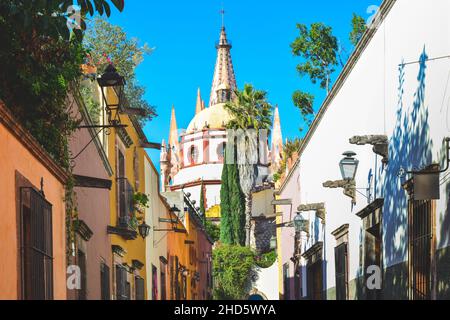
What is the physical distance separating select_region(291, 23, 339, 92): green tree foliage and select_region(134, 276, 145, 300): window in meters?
11.0

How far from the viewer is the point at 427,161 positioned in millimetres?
10758

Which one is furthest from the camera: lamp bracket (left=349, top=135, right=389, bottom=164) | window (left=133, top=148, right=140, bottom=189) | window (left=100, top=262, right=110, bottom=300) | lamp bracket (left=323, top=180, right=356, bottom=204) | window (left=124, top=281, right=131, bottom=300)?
window (left=133, top=148, right=140, bottom=189)

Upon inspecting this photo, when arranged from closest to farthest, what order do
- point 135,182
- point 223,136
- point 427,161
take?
point 427,161, point 135,182, point 223,136

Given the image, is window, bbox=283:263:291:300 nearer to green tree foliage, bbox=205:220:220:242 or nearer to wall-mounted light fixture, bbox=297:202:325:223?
wall-mounted light fixture, bbox=297:202:325:223

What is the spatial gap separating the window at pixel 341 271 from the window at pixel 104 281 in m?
4.19

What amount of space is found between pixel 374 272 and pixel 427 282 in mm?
3692

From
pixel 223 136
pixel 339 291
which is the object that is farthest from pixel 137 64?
pixel 223 136

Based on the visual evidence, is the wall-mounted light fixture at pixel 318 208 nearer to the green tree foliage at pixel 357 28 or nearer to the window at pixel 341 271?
the window at pixel 341 271

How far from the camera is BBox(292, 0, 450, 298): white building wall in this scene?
10.3 metres

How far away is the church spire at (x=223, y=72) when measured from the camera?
10556 centimetres

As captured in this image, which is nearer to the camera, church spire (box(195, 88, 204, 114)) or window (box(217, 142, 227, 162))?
window (box(217, 142, 227, 162))

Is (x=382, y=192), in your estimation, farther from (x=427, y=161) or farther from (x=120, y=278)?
(x=120, y=278)

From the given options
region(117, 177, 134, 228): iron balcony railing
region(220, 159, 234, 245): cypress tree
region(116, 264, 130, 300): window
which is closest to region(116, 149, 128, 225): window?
region(117, 177, 134, 228): iron balcony railing

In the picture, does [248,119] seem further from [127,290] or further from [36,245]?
[36,245]
